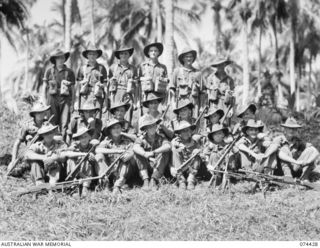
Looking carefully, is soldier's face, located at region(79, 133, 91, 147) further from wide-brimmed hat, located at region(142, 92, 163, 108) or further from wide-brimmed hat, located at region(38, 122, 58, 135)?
wide-brimmed hat, located at region(142, 92, 163, 108)

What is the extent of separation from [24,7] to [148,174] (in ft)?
70.0

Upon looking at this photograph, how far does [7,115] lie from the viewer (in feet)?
47.6

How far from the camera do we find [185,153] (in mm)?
9320

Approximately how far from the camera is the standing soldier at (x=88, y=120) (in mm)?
9844

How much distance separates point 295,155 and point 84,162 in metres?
3.99

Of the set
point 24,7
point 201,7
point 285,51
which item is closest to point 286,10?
point 201,7

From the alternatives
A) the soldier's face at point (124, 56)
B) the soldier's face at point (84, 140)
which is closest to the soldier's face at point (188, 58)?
the soldier's face at point (124, 56)

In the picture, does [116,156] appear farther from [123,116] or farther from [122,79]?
[122,79]

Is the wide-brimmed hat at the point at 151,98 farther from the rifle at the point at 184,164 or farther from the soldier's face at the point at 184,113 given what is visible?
the rifle at the point at 184,164

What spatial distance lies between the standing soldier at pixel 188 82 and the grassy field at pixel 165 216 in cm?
241

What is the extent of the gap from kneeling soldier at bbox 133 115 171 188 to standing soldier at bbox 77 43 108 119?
1.57m

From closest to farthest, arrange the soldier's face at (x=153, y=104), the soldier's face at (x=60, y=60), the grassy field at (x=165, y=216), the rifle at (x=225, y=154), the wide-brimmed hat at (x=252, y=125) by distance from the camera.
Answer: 1. the grassy field at (x=165, y=216)
2. the rifle at (x=225, y=154)
3. the wide-brimmed hat at (x=252, y=125)
4. the soldier's face at (x=153, y=104)
5. the soldier's face at (x=60, y=60)

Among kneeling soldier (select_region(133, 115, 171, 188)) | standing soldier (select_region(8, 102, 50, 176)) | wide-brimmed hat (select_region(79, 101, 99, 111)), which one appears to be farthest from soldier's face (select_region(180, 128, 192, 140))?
standing soldier (select_region(8, 102, 50, 176))

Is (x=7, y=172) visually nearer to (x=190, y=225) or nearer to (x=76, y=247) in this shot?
(x=76, y=247)
